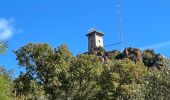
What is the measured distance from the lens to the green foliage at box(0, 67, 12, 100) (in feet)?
18.0

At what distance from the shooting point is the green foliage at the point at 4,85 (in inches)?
216

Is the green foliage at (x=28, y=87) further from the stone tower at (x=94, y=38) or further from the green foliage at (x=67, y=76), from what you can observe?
the stone tower at (x=94, y=38)

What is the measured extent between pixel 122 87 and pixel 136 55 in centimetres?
5985

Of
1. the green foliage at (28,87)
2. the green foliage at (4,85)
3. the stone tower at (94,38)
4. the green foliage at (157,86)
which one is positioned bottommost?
the green foliage at (4,85)

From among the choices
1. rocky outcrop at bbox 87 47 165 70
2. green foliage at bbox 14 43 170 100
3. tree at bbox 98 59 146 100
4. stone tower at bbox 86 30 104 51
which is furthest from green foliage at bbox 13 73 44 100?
stone tower at bbox 86 30 104 51

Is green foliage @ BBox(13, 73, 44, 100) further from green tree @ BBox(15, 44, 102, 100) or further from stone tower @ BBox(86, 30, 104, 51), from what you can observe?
stone tower @ BBox(86, 30, 104, 51)

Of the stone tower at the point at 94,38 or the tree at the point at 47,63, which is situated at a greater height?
the stone tower at the point at 94,38

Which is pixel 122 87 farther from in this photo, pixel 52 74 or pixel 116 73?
pixel 52 74

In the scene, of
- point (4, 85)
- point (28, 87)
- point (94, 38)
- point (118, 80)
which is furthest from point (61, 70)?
point (94, 38)

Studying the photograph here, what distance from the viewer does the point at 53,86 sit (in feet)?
186

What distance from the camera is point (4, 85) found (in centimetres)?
561

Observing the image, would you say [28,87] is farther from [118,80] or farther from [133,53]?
[133,53]

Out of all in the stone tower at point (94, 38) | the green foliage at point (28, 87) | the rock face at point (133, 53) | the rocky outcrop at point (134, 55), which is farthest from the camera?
the stone tower at point (94, 38)

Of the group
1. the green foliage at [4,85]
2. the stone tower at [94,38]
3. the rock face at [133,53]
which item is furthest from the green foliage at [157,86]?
the stone tower at [94,38]
